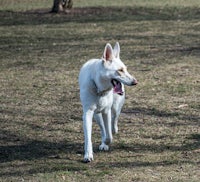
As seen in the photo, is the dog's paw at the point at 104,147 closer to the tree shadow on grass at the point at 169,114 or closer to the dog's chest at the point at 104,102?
the dog's chest at the point at 104,102

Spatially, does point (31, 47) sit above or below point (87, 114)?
below

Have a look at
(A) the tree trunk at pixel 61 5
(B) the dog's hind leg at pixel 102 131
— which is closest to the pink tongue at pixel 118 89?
(B) the dog's hind leg at pixel 102 131

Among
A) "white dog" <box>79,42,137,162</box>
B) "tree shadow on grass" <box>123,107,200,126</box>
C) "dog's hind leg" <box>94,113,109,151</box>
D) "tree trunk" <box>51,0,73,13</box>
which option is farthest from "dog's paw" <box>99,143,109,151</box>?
"tree trunk" <box>51,0,73,13</box>

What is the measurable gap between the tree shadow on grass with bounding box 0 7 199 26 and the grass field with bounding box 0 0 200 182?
2502mm

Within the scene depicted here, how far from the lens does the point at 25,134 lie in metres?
7.92

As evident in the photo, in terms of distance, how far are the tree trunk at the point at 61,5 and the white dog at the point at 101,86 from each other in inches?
726

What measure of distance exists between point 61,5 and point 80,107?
1683cm

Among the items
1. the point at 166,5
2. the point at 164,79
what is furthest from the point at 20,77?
the point at 166,5

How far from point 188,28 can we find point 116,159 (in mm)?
13239

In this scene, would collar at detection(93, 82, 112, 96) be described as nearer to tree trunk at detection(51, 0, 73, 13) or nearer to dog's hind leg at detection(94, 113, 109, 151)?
dog's hind leg at detection(94, 113, 109, 151)

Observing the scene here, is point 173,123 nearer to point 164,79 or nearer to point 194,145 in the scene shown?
point 194,145

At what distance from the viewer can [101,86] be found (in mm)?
6668

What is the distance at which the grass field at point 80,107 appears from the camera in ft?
21.5

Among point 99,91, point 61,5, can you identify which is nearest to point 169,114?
point 99,91
